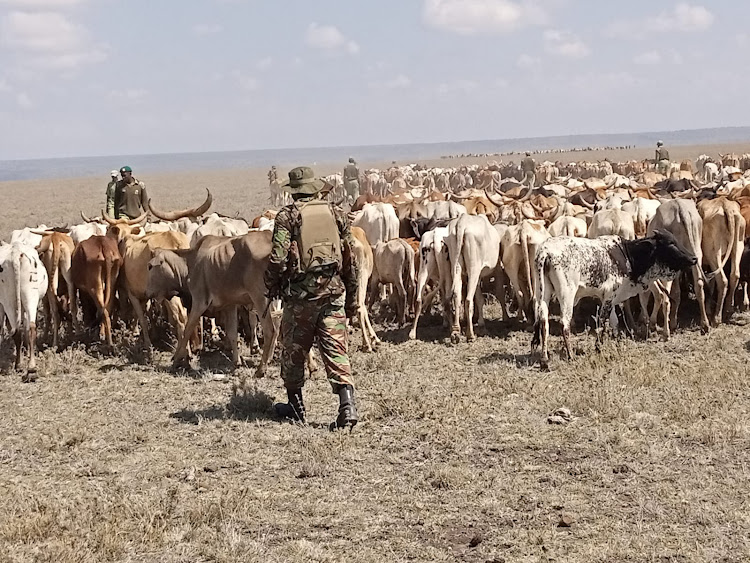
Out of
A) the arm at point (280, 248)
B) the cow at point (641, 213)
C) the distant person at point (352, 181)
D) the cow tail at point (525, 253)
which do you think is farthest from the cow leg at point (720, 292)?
the distant person at point (352, 181)

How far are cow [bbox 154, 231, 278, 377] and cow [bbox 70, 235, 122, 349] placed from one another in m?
1.35

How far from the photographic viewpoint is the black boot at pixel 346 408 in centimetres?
712

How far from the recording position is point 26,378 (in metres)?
9.16

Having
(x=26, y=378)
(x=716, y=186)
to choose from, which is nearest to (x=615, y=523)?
(x=26, y=378)

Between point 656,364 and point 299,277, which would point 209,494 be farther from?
point 656,364

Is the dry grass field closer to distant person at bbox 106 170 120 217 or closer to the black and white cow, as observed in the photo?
the black and white cow

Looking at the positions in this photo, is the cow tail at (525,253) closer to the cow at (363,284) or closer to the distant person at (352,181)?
the cow at (363,284)

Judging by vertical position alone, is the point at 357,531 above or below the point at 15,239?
below

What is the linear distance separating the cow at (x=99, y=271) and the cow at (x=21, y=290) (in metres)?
1.08

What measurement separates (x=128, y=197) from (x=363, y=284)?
534 centimetres

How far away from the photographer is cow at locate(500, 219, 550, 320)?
10891mm

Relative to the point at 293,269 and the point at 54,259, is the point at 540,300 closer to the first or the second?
the point at 293,269

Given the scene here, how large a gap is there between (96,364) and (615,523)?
639cm

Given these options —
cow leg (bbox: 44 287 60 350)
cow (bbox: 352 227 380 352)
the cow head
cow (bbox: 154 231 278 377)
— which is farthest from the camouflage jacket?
cow leg (bbox: 44 287 60 350)
